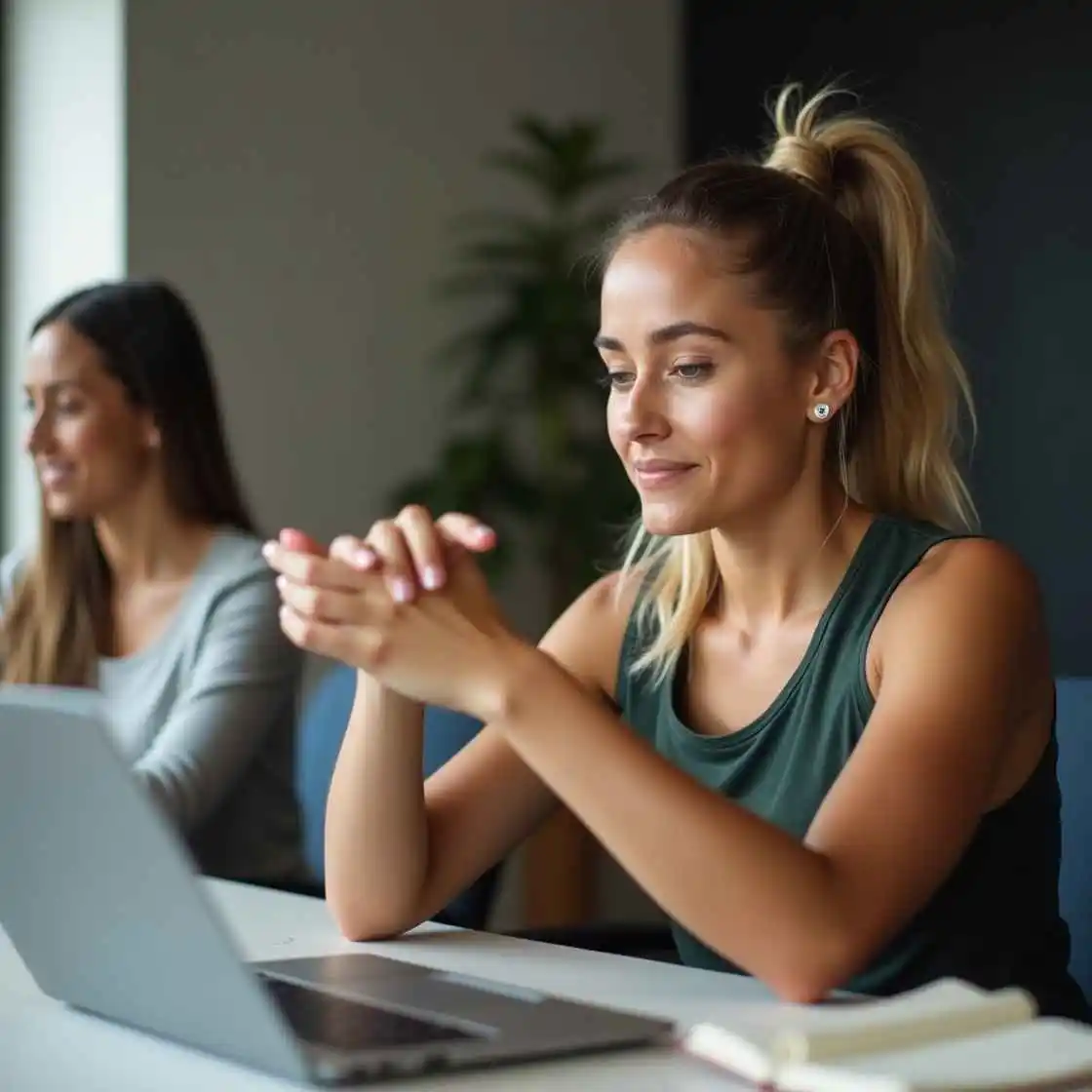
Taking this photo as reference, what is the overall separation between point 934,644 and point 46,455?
1536mm

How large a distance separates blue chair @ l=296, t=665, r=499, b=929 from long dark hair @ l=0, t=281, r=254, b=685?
420 millimetres

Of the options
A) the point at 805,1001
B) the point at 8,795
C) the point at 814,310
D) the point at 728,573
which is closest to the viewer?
the point at 8,795

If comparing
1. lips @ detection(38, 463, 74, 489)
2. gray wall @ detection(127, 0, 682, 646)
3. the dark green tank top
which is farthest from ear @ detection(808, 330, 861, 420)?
gray wall @ detection(127, 0, 682, 646)

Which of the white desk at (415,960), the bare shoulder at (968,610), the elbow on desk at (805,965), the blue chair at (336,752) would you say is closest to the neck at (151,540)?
the blue chair at (336,752)

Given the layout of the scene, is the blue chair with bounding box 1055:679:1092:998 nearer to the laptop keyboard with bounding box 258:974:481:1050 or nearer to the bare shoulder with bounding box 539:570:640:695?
the bare shoulder with bounding box 539:570:640:695

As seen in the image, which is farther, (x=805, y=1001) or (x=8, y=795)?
(x=805, y=1001)

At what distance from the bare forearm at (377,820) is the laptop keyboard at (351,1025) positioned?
11.9 inches

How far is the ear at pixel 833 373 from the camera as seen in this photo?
66.6 inches

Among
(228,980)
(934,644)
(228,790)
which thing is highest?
(934,644)

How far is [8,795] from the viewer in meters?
1.12

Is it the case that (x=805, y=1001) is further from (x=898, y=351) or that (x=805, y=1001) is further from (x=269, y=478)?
(x=269, y=478)

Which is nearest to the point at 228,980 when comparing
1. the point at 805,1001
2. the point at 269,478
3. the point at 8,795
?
the point at 8,795

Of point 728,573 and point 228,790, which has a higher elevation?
point 728,573

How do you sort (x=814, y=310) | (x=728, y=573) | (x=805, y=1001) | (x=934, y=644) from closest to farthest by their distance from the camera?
(x=805, y=1001) → (x=934, y=644) → (x=814, y=310) → (x=728, y=573)
